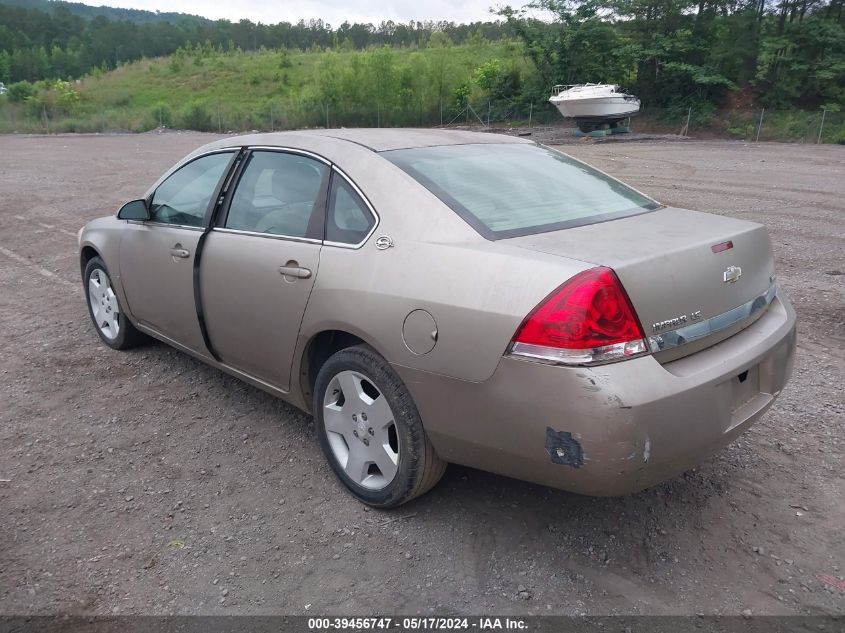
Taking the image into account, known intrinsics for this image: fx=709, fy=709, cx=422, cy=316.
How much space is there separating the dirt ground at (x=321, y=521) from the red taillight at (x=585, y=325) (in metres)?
0.91

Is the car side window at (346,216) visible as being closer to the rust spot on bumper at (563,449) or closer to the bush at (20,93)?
the rust spot on bumper at (563,449)

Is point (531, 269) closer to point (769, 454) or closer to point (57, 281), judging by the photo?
point (769, 454)

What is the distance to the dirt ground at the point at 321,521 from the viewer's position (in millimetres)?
2604

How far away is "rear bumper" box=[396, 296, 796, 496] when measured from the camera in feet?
7.65

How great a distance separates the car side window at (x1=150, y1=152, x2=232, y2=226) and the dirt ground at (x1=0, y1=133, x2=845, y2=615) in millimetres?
1102

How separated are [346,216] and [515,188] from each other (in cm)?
79

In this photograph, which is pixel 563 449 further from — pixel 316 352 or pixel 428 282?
pixel 316 352

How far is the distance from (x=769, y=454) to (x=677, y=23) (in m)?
36.1

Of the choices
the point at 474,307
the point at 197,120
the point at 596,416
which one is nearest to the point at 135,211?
the point at 474,307

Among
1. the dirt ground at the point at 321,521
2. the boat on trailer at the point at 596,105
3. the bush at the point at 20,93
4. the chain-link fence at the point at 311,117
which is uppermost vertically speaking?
the dirt ground at the point at 321,521

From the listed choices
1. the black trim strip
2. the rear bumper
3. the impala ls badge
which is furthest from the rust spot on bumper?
the black trim strip

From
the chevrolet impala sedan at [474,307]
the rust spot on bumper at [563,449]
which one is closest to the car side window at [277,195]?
the chevrolet impala sedan at [474,307]

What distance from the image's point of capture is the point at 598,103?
3050 cm

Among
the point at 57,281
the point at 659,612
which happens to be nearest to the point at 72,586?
the point at 659,612
